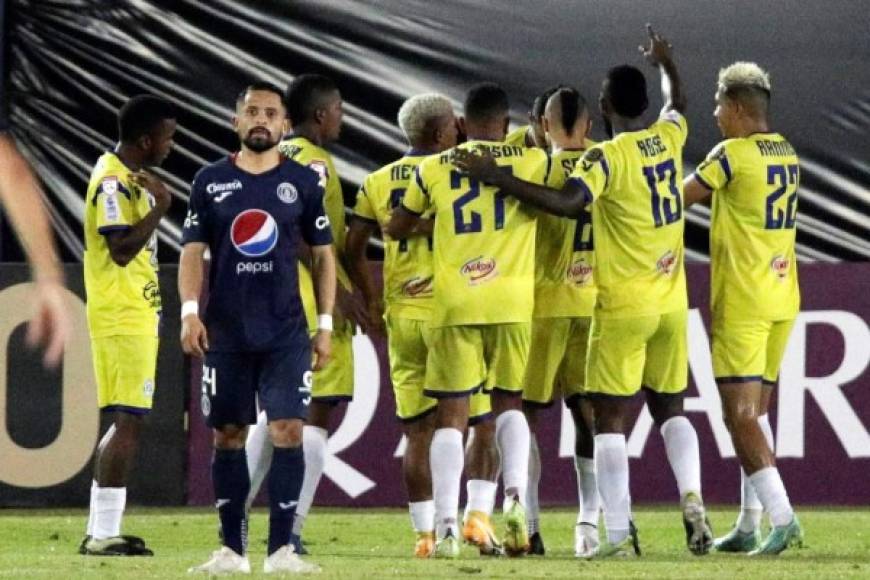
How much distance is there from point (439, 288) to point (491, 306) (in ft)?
0.79

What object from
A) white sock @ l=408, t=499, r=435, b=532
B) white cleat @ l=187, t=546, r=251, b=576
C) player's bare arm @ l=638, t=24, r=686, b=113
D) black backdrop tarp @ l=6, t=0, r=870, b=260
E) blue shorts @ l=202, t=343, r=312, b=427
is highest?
black backdrop tarp @ l=6, t=0, r=870, b=260

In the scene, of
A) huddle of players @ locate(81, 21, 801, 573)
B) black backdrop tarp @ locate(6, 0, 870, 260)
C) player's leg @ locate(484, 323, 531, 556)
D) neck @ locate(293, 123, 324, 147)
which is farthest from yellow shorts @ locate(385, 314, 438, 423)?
black backdrop tarp @ locate(6, 0, 870, 260)

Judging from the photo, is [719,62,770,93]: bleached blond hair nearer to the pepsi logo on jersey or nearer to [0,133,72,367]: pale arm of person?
the pepsi logo on jersey

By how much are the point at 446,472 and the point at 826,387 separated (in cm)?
396

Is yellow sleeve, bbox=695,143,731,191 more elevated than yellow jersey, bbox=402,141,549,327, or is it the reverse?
yellow sleeve, bbox=695,143,731,191

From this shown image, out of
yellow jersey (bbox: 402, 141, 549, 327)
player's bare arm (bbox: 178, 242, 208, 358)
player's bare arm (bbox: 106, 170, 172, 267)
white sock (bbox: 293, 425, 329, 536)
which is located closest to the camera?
player's bare arm (bbox: 178, 242, 208, 358)

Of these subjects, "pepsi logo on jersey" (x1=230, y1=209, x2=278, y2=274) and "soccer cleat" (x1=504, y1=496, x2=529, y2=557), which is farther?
"soccer cleat" (x1=504, y1=496, x2=529, y2=557)

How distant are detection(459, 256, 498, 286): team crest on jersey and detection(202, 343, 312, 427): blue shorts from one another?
1243 mm

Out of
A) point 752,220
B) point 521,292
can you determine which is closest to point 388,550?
point 521,292

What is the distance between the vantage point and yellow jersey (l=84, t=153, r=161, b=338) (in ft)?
32.1

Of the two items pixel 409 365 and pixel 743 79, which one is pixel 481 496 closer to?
pixel 409 365

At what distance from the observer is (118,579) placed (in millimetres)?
8195

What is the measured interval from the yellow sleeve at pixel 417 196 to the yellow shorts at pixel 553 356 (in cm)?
83

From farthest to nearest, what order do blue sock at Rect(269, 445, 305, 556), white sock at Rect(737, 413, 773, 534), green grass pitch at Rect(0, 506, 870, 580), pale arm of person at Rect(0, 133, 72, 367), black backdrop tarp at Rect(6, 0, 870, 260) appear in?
black backdrop tarp at Rect(6, 0, 870, 260) → pale arm of person at Rect(0, 133, 72, 367) → white sock at Rect(737, 413, 773, 534) → green grass pitch at Rect(0, 506, 870, 580) → blue sock at Rect(269, 445, 305, 556)
